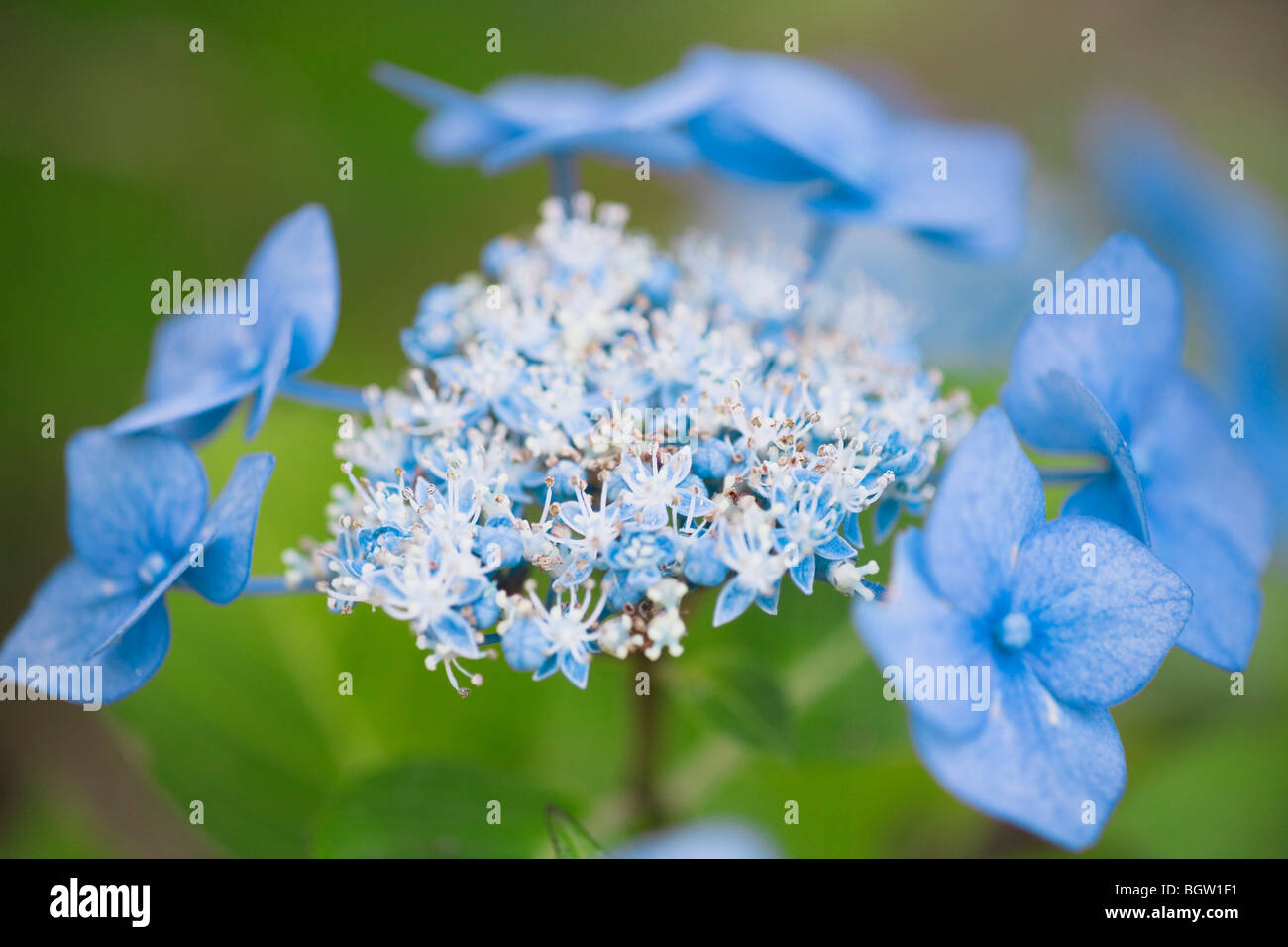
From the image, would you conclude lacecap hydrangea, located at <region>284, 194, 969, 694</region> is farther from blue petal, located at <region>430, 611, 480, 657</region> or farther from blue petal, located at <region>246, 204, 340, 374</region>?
blue petal, located at <region>246, 204, 340, 374</region>

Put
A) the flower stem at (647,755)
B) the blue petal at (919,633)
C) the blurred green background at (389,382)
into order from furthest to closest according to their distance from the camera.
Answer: the blurred green background at (389,382)
the flower stem at (647,755)
the blue petal at (919,633)

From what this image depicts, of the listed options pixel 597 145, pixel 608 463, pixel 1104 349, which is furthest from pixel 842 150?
pixel 608 463

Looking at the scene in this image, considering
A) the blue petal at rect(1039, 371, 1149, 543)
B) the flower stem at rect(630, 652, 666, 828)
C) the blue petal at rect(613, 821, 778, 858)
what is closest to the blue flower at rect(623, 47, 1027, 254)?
the blue petal at rect(1039, 371, 1149, 543)

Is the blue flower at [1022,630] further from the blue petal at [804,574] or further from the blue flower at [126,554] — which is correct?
the blue flower at [126,554]

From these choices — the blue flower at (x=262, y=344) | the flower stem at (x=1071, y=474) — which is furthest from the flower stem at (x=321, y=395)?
the flower stem at (x=1071, y=474)

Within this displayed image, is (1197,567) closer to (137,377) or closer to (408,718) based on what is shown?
(408,718)

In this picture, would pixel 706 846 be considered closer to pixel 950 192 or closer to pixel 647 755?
pixel 647 755
